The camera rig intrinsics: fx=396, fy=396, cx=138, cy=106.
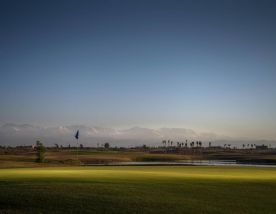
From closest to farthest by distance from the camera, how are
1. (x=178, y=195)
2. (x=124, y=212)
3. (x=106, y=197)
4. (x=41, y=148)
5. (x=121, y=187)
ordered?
(x=124, y=212), (x=106, y=197), (x=178, y=195), (x=121, y=187), (x=41, y=148)

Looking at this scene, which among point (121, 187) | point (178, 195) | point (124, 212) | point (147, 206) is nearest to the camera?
point (124, 212)

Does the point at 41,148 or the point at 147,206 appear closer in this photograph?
the point at 147,206

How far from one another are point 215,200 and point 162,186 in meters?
6.38

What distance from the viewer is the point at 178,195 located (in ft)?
90.5

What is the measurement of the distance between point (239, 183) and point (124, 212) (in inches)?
589

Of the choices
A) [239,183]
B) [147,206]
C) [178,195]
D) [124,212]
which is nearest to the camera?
[124,212]

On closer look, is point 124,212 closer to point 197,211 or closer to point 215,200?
point 197,211

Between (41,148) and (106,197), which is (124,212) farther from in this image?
(41,148)

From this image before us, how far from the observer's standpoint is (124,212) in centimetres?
2247

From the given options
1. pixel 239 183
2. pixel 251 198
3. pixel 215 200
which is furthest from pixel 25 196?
pixel 239 183

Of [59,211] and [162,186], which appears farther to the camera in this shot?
[162,186]

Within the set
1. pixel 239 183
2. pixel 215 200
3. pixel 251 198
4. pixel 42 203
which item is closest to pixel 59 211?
pixel 42 203

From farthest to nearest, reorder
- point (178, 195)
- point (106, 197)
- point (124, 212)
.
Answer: point (178, 195)
point (106, 197)
point (124, 212)

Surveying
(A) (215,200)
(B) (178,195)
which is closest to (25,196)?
(B) (178,195)
